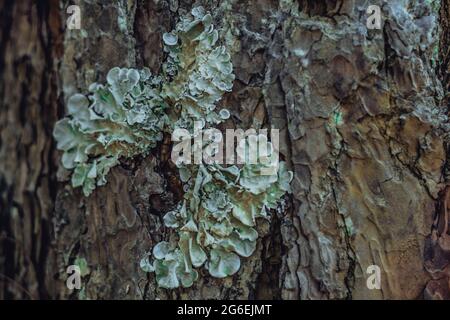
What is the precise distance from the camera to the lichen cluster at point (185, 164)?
1.16 metres

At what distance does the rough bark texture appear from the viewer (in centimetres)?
116

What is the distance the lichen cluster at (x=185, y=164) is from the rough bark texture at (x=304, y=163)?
0.10 ft

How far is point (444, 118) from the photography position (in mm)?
1185

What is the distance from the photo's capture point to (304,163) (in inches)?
47.2

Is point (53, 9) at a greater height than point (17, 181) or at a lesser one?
greater

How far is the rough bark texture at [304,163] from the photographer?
1156 millimetres

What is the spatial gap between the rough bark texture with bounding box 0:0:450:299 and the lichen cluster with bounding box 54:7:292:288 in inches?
1.2

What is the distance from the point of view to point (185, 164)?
119cm

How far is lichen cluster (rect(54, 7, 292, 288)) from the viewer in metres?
1.16

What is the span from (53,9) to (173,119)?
0.38 metres

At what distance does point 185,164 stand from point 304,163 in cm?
30
